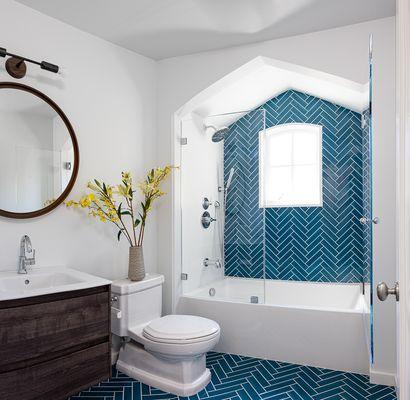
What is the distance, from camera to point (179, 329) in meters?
2.64

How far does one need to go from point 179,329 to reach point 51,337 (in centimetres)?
88

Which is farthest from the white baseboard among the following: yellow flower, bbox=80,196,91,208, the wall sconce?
the wall sconce

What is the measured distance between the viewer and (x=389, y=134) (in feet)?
8.86

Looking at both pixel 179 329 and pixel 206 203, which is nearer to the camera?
pixel 179 329

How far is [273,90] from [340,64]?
3.93ft

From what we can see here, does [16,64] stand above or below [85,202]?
above

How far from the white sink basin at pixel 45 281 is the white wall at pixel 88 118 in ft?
0.48

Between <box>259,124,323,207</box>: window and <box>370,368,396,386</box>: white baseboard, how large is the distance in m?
1.81

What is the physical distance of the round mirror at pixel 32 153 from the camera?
244 centimetres

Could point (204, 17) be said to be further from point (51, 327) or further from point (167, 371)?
point (167, 371)

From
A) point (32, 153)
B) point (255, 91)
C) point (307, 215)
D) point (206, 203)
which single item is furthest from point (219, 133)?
point (32, 153)

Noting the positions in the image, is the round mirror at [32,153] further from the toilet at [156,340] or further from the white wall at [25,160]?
the toilet at [156,340]

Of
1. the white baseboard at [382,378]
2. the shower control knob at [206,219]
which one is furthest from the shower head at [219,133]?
the white baseboard at [382,378]

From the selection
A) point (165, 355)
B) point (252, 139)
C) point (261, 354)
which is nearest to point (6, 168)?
point (165, 355)
